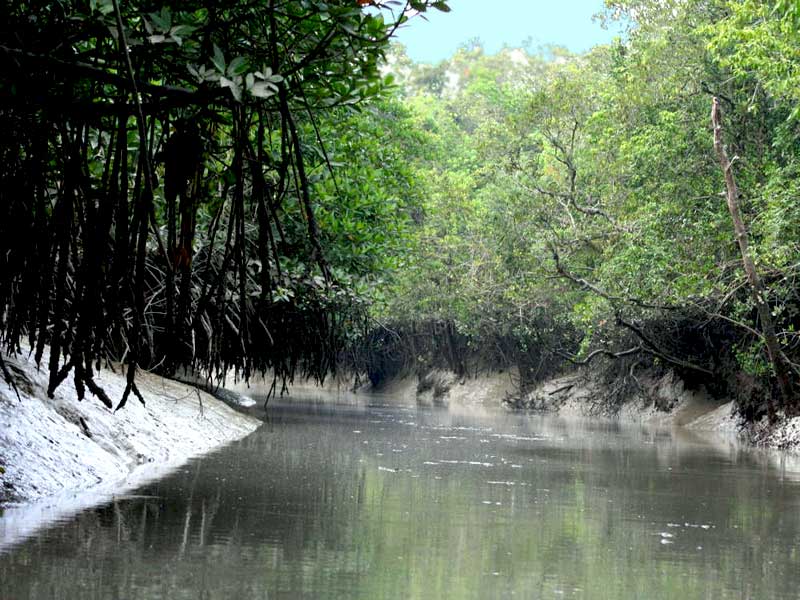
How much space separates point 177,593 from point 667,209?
15436 mm

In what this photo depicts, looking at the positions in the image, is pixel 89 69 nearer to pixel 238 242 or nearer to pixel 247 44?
pixel 238 242

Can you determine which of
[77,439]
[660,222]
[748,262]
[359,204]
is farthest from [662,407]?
[77,439]

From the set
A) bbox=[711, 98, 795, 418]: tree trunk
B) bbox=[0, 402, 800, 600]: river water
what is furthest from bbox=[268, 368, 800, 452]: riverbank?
bbox=[0, 402, 800, 600]: river water

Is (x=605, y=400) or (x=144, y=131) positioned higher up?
(x=144, y=131)

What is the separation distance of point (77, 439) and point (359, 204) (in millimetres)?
6121

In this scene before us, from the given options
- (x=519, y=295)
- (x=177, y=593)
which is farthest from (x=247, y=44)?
(x=519, y=295)

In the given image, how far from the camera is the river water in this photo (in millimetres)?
5340

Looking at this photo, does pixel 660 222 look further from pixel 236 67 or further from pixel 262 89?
pixel 262 89

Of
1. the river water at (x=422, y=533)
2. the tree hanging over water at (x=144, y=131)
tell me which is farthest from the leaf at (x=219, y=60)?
the river water at (x=422, y=533)

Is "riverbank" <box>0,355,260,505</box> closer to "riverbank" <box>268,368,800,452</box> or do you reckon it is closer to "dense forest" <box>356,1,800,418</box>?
"dense forest" <box>356,1,800,418</box>

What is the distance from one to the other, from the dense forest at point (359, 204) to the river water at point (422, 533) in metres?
1.07

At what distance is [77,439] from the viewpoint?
862cm

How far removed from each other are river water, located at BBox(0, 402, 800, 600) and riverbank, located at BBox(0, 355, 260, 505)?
0.42 meters

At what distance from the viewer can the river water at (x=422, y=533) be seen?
5.34m
